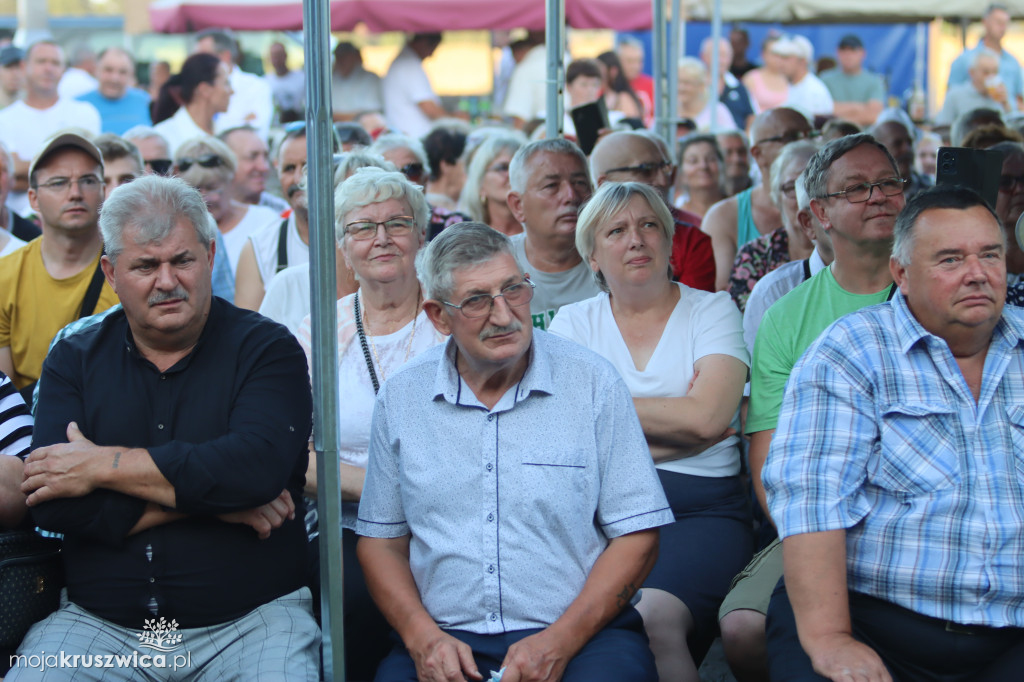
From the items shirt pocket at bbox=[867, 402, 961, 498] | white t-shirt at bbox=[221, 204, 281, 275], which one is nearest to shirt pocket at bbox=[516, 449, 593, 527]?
shirt pocket at bbox=[867, 402, 961, 498]

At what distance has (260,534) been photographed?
2.83 metres

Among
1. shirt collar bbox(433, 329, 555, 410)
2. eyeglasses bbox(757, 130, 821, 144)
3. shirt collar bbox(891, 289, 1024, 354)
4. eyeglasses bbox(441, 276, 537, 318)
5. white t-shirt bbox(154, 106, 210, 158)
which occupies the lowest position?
shirt collar bbox(433, 329, 555, 410)

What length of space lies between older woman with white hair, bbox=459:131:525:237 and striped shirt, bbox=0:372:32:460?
3.02 metres

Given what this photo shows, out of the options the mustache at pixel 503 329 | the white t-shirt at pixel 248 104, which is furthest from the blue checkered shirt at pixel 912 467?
the white t-shirt at pixel 248 104

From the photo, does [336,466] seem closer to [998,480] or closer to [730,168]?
[998,480]

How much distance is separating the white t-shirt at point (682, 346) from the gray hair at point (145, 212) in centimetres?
129

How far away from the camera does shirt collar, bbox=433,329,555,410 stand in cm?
274

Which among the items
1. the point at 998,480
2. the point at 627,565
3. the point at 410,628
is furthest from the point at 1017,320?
the point at 410,628

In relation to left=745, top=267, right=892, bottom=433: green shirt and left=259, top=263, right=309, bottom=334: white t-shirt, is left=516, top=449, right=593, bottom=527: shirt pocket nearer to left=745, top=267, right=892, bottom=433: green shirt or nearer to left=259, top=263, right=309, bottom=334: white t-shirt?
left=745, top=267, right=892, bottom=433: green shirt

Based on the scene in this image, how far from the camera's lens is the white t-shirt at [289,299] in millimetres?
4152

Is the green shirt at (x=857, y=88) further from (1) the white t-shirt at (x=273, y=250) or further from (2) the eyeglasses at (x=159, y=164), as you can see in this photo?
(1) the white t-shirt at (x=273, y=250)

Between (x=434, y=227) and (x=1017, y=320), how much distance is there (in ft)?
9.23

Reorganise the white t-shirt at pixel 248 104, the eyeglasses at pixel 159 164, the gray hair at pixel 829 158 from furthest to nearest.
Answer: the white t-shirt at pixel 248 104 < the eyeglasses at pixel 159 164 < the gray hair at pixel 829 158

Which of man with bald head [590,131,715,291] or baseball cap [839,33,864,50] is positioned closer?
man with bald head [590,131,715,291]
